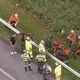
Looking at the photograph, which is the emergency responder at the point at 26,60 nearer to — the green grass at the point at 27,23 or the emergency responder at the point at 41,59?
the emergency responder at the point at 41,59

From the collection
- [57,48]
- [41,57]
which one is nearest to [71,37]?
[57,48]

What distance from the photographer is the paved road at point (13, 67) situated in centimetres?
3294

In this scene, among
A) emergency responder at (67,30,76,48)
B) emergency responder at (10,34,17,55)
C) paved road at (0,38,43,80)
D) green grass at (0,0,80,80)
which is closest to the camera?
paved road at (0,38,43,80)

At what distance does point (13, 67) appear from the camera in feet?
111

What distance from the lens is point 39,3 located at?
39.6 m

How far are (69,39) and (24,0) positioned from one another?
6324 millimetres

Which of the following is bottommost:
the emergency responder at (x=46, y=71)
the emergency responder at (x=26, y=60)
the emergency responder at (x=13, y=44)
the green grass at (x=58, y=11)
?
the emergency responder at (x=46, y=71)

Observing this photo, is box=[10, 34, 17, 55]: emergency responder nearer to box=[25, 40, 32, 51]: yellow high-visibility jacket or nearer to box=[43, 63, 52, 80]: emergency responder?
box=[25, 40, 32, 51]: yellow high-visibility jacket

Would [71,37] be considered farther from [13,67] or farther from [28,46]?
[13,67]

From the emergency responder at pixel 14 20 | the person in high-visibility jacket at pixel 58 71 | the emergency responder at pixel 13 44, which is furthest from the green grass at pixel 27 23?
the person in high-visibility jacket at pixel 58 71

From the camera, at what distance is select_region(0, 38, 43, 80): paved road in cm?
3294

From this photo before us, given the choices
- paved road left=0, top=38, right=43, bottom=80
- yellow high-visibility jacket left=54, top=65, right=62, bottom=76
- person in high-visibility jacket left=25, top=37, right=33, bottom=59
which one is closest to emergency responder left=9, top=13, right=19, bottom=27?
paved road left=0, top=38, right=43, bottom=80

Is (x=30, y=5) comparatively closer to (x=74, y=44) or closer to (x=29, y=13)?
(x=29, y=13)

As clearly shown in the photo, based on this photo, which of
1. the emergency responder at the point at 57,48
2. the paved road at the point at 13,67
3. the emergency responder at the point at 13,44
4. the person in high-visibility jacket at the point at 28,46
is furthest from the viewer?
the emergency responder at the point at 13,44
